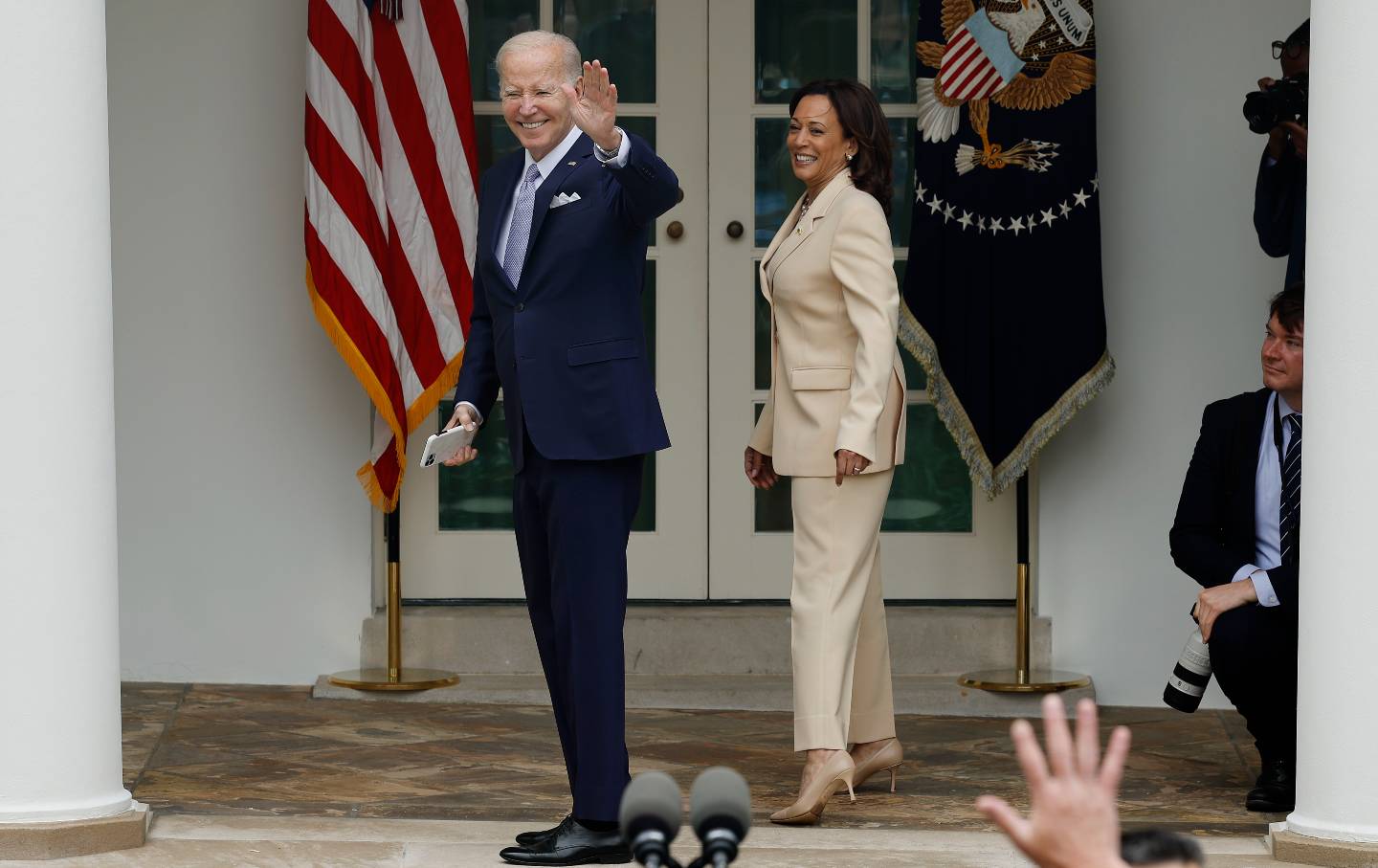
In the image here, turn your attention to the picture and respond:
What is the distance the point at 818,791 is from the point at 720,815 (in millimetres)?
2561

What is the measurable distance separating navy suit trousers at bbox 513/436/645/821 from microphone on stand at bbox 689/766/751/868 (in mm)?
2126

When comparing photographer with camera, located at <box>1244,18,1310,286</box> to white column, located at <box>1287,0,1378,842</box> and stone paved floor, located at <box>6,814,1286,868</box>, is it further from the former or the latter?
stone paved floor, located at <box>6,814,1286,868</box>

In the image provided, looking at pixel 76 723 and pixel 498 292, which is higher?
pixel 498 292

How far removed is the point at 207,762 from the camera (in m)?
4.95

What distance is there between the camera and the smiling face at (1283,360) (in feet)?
14.9

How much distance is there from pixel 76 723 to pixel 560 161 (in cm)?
148

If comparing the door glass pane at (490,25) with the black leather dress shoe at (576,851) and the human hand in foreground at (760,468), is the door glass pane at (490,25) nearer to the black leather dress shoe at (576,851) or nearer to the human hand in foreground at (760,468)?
the human hand in foreground at (760,468)

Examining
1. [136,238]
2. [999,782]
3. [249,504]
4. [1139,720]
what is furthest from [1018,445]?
[136,238]

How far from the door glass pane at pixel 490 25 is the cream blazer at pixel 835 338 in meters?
1.93

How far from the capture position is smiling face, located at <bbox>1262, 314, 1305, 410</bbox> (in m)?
4.53

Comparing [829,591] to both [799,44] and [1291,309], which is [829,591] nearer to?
[1291,309]

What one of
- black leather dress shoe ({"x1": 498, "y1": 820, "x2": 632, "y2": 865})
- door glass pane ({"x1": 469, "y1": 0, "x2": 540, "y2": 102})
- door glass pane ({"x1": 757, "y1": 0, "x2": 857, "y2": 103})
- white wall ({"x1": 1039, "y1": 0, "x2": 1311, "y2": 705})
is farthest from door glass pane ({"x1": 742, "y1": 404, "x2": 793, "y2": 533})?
black leather dress shoe ({"x1": 498, "y1": 820, "x2": 632, "y2": 865})

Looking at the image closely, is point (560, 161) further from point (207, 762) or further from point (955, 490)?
point (955, 490)

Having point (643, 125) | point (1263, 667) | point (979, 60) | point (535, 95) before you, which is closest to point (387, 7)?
point (643, 125)
